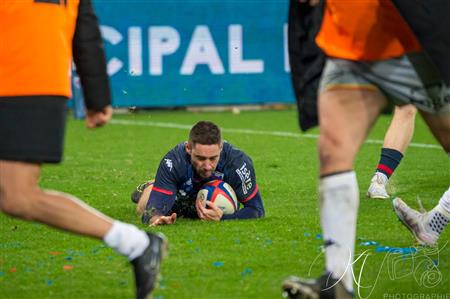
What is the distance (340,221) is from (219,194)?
3052mm

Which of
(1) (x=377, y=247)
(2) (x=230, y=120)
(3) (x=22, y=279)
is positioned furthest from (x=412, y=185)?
(2) (x=230, y=120)

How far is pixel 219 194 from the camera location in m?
8.00

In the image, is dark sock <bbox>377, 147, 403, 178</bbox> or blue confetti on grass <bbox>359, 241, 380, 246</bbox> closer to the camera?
blue confetti on grass <bbox>359, 241, 380, 246</bbox>

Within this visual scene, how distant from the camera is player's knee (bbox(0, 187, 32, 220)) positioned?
198 inches

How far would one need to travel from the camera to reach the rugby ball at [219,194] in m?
8.00

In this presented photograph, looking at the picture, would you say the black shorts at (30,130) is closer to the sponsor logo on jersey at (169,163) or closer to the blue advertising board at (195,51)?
the sponsor logo on jersey at (169,163)

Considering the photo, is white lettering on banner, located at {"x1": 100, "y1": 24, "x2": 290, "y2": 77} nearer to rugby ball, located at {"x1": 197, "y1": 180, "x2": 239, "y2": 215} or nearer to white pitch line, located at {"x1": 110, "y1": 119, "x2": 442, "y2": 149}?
white pitch line, located at {"x1": 110, "y1": 119, "x2": 442, "y2": 149}

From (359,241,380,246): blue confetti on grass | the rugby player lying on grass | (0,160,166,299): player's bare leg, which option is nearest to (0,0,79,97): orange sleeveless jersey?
(0,160,166,299): player's bare leg

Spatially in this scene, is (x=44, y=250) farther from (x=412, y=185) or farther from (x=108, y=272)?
(x=412, y=185)

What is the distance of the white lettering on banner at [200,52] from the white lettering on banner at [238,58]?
0.28 metres

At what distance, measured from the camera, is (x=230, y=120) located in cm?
1888

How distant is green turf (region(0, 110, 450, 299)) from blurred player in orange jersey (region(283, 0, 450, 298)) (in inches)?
26.2

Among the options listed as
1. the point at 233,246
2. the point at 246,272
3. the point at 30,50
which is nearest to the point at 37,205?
the point at 30,50

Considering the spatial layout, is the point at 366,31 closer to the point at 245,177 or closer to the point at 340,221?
the point at 340,221
